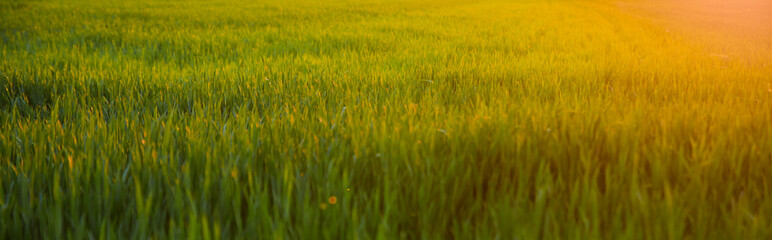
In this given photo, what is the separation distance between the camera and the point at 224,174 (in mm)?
1031

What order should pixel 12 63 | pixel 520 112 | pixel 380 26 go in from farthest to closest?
pixel 380 26 < pixel 12 63 < pixel 520 112

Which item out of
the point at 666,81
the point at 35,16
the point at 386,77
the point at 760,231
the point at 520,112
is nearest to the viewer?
the point at 760,231

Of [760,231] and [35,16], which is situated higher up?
[35,16]

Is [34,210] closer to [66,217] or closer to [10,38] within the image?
[66,217]

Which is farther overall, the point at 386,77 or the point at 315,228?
the point at 386,77

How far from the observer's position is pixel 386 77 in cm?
290

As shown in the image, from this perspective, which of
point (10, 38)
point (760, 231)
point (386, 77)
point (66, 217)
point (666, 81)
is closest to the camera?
point (760, 231)

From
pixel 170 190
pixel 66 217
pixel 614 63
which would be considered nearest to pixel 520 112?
pixel 170 190

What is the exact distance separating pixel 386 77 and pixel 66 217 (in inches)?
83.5

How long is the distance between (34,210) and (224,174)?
15.6 inches

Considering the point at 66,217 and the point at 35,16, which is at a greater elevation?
the point at 35,16

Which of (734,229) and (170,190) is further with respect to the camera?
(170,190)

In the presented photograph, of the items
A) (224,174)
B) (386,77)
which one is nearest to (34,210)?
(224,174)

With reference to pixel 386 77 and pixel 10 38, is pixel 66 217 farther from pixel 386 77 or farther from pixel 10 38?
pixel 10 38
